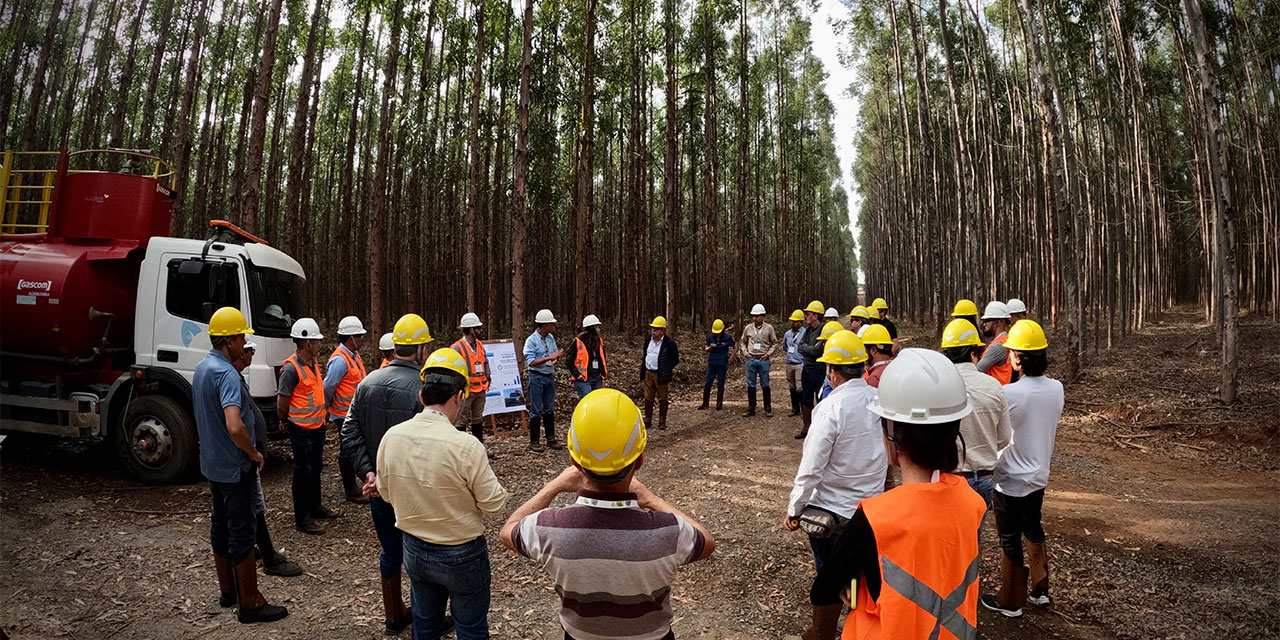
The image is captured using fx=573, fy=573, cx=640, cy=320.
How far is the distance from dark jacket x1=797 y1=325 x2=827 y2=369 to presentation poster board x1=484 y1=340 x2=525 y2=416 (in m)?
4.40

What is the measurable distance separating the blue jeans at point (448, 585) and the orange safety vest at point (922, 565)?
180 centimetres

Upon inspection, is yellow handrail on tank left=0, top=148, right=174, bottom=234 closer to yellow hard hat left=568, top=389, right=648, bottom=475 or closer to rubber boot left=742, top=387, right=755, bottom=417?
yellow hard hat left=568, top=389, right=648, bottom=475

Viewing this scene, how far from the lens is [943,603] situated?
4.79 ft

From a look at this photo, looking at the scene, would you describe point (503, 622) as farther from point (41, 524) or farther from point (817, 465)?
point (41, 524)

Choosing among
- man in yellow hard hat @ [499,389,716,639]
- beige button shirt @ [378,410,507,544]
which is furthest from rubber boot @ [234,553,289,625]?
man in yellow hard hat @ [499,389,716,639]

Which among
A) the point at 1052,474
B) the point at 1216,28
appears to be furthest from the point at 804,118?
the point at 1052,474

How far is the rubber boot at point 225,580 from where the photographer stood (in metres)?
3.89

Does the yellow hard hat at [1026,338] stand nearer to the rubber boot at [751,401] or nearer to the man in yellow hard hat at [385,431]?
the man in yellow hard hat at [385,431]

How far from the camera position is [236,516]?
3.64 meters

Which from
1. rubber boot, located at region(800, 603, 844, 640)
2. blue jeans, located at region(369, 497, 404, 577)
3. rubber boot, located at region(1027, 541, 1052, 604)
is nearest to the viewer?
rubber boot, located at region(800, 603, 844, 640)

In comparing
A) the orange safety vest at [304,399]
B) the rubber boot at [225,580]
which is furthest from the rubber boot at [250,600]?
the orange safety vest at [304,399]

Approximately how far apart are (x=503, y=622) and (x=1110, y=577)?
179 inches

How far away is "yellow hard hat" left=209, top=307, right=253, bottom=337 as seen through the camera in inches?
146

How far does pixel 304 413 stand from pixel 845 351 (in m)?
4.71
